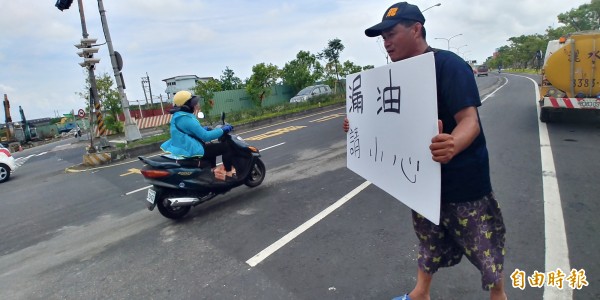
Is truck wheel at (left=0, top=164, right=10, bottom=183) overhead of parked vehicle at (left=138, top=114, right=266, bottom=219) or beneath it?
beneath

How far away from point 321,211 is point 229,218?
123cm

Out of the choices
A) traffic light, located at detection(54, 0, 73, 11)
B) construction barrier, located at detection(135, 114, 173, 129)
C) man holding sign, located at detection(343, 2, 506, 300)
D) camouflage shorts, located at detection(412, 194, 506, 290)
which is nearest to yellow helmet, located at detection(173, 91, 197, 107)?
man holding sign, located at detection(343, 2, 506, 300)

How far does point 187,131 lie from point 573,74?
27.9 ft

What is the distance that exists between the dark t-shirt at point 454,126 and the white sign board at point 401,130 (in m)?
0.10

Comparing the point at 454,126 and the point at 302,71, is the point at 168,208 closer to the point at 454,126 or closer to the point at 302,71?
the point at 454,126

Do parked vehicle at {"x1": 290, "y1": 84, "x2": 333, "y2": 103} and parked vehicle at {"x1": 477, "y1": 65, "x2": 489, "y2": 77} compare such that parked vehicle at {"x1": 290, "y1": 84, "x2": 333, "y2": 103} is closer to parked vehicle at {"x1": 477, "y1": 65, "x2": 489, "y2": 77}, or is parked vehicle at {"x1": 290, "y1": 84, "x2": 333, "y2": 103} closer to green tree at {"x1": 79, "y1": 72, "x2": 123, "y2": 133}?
green tree at {"x1": 79, "y1": 72, "x2": 123, "y2": 133}

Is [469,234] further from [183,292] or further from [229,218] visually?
[229,218]

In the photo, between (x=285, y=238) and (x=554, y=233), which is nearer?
(x=554, y=233)

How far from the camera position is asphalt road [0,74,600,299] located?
110 inches

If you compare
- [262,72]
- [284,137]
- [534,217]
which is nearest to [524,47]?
[262,72]

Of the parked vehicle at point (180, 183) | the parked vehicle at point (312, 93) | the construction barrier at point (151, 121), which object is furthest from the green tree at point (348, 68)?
the parked vehicle at point (180, 183)

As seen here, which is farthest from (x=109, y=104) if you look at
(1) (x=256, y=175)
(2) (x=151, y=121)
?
(1) (x=256, y=175)

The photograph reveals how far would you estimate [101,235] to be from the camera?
14.9 feet

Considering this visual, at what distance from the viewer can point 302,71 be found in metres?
30.0
